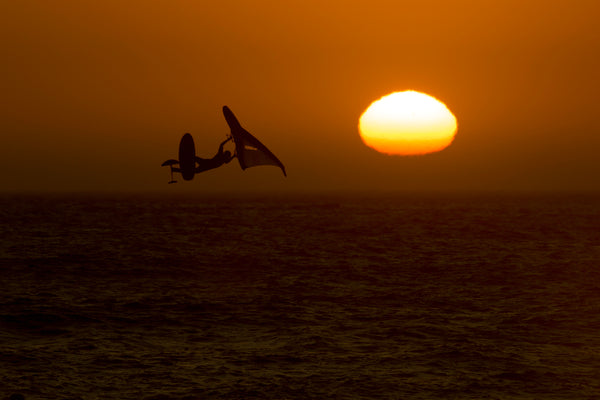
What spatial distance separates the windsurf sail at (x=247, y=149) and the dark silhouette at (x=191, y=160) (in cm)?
34

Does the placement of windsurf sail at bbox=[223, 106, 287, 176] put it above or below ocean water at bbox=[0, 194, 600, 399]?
above

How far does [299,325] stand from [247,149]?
19990 mm

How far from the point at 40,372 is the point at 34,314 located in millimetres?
12884

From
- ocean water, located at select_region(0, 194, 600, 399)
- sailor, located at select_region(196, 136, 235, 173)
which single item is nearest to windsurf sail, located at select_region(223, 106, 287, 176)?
sailor, located at select_region(196, 136, 235, 173)

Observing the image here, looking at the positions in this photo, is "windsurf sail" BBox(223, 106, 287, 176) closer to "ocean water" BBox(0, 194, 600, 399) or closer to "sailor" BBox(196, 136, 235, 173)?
"sailor" BBox(196, 136, 235, 173)

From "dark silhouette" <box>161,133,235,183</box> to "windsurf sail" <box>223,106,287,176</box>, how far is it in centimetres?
34

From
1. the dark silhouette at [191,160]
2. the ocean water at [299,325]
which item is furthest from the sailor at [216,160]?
the ocean water at [299,325]

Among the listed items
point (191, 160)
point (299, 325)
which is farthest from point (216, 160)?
point (299, 325)

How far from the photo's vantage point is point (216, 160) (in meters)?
18.2

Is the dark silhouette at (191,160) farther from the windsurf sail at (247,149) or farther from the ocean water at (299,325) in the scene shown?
the ocean water at (299,325)

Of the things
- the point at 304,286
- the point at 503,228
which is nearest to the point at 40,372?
the point at 304,286

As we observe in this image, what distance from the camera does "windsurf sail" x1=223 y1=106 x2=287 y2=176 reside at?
17.4m

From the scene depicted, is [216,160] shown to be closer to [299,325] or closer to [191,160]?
[191,160]

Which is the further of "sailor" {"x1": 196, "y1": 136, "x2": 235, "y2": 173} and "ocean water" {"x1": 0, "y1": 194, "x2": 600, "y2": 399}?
"ocean water" {"x1": 0, "y1": 194, "x2": 600, "y2": 399}
